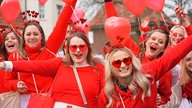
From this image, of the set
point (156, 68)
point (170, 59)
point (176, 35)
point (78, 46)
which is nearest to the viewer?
point (170, 59)

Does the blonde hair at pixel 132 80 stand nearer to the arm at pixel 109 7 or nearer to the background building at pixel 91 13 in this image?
the arm at pixel 109 7

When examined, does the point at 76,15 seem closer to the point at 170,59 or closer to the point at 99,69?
the point at 99,69

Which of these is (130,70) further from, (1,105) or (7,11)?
(7,11)

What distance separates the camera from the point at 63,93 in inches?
218

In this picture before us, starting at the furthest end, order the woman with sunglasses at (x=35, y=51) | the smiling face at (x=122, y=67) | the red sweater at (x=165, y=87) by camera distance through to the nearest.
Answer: the woman with sunglasses at (x=35, y=51), the red sweater at (x=165, y=87), the smiling face at (x=122, y=67)

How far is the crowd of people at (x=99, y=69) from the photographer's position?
4.99 meters

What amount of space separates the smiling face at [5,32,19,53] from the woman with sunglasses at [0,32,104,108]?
170cm

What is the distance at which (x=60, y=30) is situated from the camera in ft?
21.4

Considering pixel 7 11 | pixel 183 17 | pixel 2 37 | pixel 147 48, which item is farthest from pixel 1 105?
pixel 183 17

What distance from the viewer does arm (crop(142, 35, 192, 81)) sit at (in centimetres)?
489

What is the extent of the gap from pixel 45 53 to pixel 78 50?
118 cm

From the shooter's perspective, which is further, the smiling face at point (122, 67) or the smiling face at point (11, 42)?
the smiling face at point (11, 42)

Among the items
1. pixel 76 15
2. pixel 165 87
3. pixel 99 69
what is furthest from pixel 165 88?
pixel 76 15

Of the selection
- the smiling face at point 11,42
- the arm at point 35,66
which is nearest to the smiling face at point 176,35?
the arm at point 35,66
